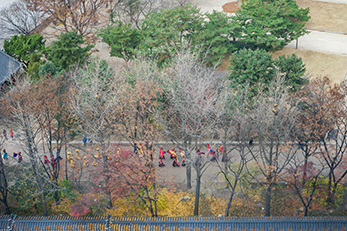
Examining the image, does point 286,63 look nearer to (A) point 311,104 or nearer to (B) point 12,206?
→ (A) point 311,104

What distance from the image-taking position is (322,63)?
167 ft

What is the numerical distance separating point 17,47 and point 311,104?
31.8 m

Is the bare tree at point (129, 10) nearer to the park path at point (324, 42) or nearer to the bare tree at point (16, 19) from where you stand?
the bare tree at point (16, 19)

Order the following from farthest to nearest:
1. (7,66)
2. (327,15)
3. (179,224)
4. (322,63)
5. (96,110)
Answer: (327,15), (322,63), (7,66), (96,110), (179,224)

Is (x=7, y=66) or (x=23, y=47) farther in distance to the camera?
(x=23, y=47)

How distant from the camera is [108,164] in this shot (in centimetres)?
3084

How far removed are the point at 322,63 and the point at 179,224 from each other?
33187 millimetres

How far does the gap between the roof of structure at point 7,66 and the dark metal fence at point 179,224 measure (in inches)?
834

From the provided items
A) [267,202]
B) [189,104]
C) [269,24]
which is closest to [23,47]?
[189,104]

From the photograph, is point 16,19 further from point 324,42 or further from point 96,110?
point 324,42

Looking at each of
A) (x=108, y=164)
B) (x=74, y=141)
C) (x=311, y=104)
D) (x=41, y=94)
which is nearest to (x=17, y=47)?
(x=74, y=141)

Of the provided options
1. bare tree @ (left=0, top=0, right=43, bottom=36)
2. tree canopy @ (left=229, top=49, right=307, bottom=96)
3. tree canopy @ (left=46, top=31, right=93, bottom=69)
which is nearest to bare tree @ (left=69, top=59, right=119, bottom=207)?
tree canopy @ (left=46, top=31, right=93, bottom=69)

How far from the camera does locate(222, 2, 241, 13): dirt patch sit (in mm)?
66312

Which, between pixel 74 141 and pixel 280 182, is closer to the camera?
pixel 280 182
